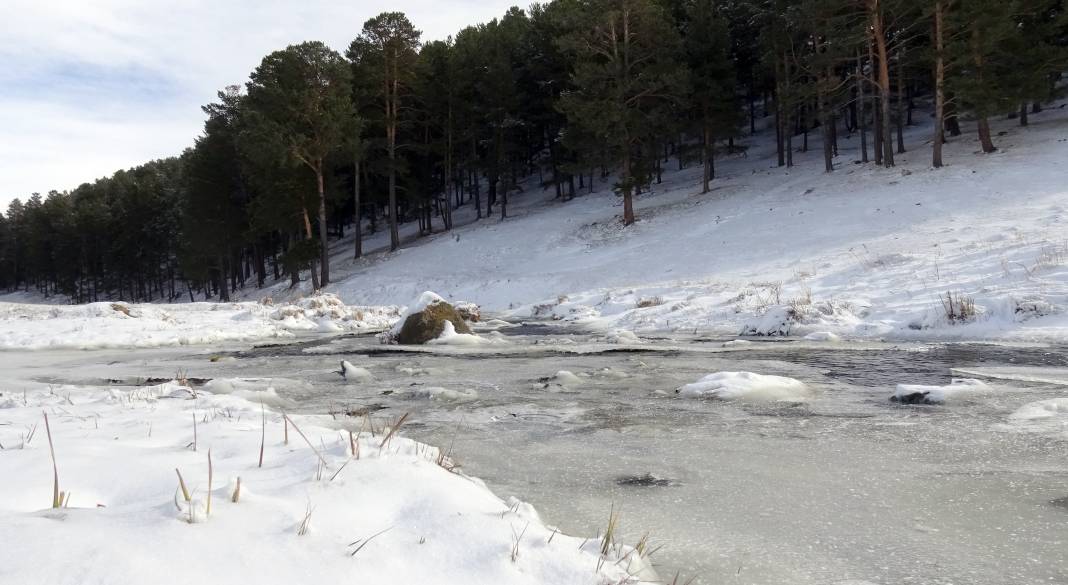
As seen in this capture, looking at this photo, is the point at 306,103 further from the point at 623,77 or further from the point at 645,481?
the point at 645,481

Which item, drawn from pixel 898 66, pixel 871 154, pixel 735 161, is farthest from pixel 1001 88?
pixel 735 161

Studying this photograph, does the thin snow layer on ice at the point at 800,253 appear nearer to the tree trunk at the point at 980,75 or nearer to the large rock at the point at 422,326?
the tree trunk at the point at 980,75

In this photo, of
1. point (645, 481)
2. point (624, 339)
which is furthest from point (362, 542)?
point (624, 339)

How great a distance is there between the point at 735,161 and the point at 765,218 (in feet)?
55.7

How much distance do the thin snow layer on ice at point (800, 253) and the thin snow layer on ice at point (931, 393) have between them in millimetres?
4126

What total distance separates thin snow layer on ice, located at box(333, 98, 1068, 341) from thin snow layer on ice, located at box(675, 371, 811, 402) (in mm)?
4921

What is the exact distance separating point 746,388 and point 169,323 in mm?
13947

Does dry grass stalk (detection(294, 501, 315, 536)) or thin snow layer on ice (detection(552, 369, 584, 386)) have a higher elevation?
dry grass stalk (detection(294, 501, 315, 536))

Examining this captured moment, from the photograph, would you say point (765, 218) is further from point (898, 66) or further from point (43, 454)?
point (43, 454)

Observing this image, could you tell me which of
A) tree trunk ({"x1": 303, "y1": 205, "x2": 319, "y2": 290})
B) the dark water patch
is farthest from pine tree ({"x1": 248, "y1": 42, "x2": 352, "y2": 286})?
the dark water patch

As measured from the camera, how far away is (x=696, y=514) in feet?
8.86

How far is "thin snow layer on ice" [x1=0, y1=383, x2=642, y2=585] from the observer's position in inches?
61.9

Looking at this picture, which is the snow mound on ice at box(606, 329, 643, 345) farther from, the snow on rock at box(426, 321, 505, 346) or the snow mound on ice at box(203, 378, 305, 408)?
the snow mound on ice at box(203, 378, 305, 408)

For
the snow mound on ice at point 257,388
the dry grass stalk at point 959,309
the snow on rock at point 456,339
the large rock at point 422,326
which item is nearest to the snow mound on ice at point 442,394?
the snow mound on ice at point 257,388
